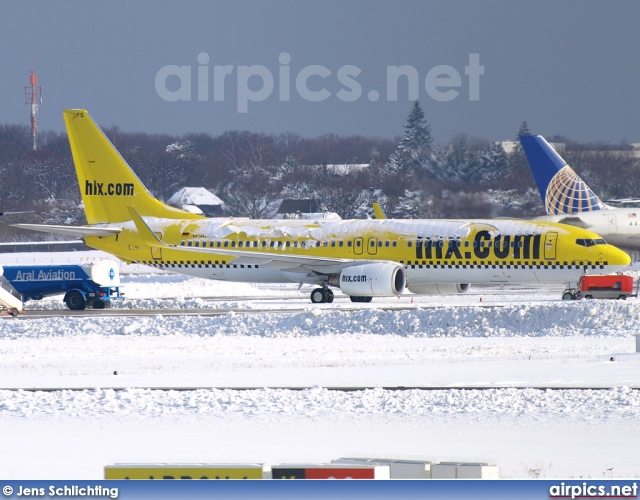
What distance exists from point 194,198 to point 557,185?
68.3 m

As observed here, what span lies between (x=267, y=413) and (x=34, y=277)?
30.0m

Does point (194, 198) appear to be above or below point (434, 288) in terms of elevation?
above

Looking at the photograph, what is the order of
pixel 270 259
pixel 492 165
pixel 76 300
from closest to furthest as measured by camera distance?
1. pixel 270 259
2. pixel 76 300
3. pixel 492 165

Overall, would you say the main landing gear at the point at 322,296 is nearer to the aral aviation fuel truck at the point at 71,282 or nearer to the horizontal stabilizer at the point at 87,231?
the aral aviation fuel truck at the point at 71,282

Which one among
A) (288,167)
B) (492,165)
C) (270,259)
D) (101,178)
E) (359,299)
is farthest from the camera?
(288,167)

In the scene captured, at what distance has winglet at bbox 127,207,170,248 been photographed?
46.5 meters

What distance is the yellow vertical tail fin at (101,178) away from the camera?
51094 mm

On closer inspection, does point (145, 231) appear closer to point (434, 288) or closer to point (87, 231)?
point (87, 231)

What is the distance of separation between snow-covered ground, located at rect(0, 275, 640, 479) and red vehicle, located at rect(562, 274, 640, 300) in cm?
749

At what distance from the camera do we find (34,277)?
1876 inches

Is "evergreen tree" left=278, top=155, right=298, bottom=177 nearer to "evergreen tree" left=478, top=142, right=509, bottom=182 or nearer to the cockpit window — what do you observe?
"evergreen tree" left=478, top=142, right=509, bottom=182

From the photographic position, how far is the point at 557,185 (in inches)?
2450

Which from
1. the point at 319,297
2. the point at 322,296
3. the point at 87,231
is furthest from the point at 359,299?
the point at 87,231

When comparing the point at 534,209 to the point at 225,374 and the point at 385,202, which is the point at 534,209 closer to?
the point at 385,202
